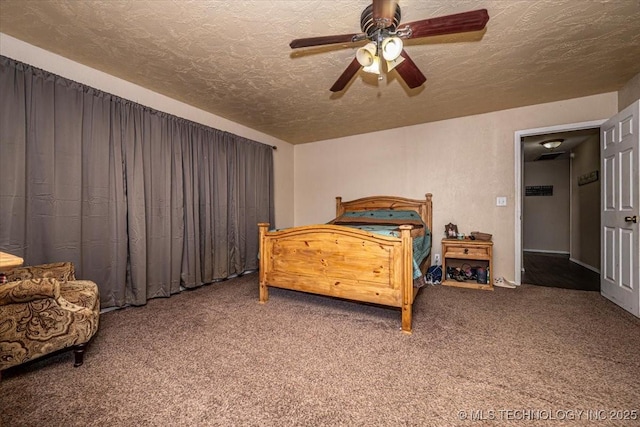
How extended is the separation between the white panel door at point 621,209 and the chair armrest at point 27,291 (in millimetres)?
4584

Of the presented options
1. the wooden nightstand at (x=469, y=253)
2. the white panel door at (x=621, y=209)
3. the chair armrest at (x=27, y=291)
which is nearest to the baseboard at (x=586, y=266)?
the white panel door at (x=621, y=209)

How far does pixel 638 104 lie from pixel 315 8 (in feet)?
9.90

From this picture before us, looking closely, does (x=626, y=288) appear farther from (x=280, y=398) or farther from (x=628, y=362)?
(x=280, y=398)

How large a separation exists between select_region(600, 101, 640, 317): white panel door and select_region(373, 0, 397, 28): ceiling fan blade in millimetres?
2706

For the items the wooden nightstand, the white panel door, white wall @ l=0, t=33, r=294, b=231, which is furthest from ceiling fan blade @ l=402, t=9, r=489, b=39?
white wall @ l=0, t=33, r=294, b=231

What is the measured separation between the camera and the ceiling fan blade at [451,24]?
135 centimetres

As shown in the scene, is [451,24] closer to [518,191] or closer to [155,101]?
[518,191]

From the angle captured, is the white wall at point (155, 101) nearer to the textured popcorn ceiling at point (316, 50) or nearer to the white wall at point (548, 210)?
the textured popcorn ceiling at point (316, 50)

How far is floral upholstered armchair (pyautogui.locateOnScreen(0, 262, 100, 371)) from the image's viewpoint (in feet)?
4.67

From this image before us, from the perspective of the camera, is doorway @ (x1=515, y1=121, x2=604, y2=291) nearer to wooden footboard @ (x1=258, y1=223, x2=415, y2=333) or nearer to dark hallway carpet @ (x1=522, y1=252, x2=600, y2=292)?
dark hallway carpet @ (x1=522, y1=252, x2=600, y2=292)

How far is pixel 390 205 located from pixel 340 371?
3.04 m

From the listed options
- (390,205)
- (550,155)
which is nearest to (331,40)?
(390,205)

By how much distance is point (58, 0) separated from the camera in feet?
5.42

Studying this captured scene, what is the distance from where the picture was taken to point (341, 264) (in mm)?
2404
